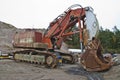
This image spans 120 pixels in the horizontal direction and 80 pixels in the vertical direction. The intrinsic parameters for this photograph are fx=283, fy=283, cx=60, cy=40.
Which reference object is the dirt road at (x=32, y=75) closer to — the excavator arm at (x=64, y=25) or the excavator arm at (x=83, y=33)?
the excavator arm at (x=83, y=33)

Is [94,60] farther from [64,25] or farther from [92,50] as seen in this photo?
[64,25]

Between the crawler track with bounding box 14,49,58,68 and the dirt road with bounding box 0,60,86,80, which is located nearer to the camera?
the dirt road with bounding box 0,60,86,80

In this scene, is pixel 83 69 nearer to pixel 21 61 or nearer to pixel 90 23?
pixel 90 23

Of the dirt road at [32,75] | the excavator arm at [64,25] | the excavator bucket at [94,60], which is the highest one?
the excavator arm at [64,25]

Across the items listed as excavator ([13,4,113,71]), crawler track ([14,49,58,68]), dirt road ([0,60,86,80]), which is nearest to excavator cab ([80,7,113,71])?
excavator ([13,4,113,71])

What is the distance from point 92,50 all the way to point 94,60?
2.10ft

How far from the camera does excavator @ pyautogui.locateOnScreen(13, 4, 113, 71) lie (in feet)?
56.3

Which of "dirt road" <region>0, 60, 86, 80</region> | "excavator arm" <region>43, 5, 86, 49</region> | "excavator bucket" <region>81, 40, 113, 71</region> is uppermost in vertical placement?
"excavator arm" <region>43, 5, 86, 49</region>

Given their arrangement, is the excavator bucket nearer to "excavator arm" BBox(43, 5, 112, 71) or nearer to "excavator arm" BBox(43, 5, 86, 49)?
"excavator arm" BBox(43, 5, 112, 71)

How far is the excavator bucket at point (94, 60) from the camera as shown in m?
16.7

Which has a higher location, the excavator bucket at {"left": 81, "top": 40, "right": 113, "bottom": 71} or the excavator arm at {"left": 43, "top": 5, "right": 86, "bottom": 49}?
the excavator arm at {"left": 43, "top": 5, "right": 86, "bottom": 49}

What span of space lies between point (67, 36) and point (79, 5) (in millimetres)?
2669

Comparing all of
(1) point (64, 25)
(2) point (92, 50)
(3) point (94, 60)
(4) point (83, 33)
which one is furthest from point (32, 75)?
(1) point (64, 25)

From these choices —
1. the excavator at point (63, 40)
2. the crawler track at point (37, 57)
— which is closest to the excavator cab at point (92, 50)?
the excavator at point (63, 40)
